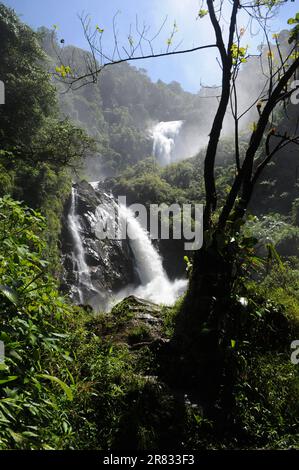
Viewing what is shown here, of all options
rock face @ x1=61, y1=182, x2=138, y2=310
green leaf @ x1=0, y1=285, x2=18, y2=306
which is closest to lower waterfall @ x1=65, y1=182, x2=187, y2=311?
rock face @ x1=61, y1=182, x2=138, y2=310

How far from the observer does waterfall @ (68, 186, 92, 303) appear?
13.1 meters

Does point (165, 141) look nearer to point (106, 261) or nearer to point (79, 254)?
point (106, 261)

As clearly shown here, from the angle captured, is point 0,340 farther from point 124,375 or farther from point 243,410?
point 243,410

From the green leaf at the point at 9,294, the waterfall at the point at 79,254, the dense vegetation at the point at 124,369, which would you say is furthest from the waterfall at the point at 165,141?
the green leaf at the point at 9,294

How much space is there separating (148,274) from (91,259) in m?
3.00

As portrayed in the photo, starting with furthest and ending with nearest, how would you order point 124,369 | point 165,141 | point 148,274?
point 165,141, point 148,274, point 124,369

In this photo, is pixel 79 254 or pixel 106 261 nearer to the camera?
A: pixel 79 254

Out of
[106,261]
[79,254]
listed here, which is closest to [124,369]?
[79,254]

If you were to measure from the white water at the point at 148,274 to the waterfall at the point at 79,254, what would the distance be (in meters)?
1.50

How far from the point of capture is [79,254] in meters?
13.9

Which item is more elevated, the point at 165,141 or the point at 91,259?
the point at 165,141

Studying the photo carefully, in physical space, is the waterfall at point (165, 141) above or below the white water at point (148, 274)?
above

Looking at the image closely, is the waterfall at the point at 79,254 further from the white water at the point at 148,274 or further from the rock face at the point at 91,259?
the white water at the point at 148,274

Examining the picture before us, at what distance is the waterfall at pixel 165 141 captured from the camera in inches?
1673
